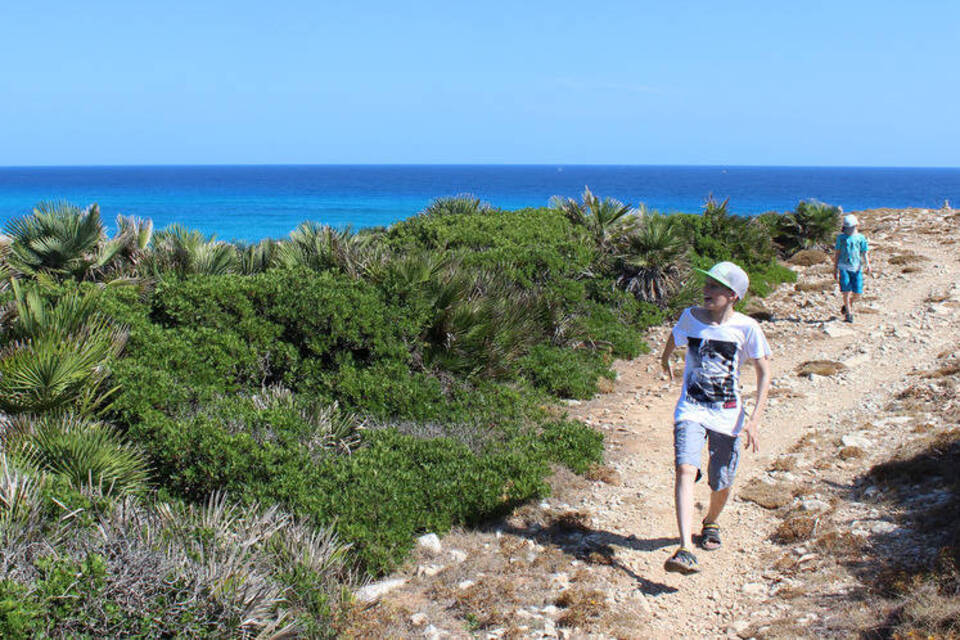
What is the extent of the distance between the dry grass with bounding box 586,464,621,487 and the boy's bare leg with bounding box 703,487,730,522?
140 centimetres

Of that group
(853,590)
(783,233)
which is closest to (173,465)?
(853,590)

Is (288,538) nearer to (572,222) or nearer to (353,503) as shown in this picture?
(353,503)

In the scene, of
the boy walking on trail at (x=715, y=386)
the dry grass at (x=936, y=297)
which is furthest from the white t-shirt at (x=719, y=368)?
the dry grass at (x=936, y=297)

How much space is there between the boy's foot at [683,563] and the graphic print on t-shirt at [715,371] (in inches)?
35.2

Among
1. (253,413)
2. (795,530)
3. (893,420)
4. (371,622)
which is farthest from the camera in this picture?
(893,420)

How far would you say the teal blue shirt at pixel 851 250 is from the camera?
12.1m

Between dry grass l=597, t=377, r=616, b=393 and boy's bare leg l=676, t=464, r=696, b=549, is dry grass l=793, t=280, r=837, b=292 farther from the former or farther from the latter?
boy's bare leg l=676, t=464, r=696, b=549

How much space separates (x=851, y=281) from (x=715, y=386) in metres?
9.05

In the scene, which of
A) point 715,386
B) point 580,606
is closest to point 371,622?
point 580,606

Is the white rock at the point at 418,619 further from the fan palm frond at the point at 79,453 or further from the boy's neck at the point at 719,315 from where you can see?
the boy's neck at the point at 719,315

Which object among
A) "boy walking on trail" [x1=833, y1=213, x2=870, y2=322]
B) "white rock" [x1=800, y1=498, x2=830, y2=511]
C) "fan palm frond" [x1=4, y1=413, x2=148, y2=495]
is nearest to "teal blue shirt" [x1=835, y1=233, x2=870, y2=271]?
"boy walking on trail" [x1=833, y1=213, x2=870, y2=322]

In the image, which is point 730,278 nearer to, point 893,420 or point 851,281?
point 893,420

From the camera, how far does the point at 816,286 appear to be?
1562 centimetres

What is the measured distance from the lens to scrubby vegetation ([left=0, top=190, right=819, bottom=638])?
370 cm
